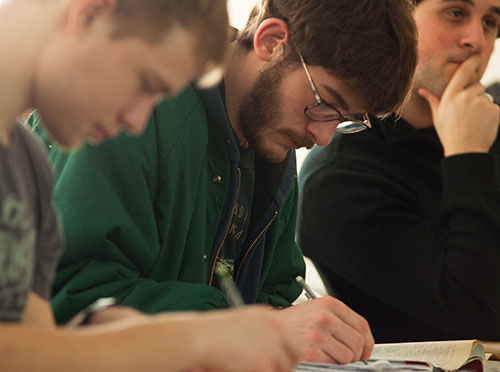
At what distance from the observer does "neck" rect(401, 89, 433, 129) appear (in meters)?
1.66

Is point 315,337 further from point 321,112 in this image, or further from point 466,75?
point 466,75

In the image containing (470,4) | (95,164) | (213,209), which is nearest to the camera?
(95,164)

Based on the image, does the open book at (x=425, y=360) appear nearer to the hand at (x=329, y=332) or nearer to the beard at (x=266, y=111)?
the hand at (x=329, y=332)

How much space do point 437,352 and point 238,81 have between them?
1.79 feet

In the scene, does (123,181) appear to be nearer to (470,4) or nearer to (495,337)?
(495,337)

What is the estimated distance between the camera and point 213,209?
3.43 ft

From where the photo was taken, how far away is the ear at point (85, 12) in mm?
444

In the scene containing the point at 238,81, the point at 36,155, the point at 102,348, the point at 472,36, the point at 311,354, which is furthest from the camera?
the point at 472,36

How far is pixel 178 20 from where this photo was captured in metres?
0.46

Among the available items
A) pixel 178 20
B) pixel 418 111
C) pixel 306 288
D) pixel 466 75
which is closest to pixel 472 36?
pixel 466 75

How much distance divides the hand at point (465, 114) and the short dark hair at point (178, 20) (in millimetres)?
1089

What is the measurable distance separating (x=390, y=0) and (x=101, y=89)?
2.45 feet

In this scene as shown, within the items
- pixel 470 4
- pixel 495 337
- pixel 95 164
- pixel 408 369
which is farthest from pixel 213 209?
pixel 470 4

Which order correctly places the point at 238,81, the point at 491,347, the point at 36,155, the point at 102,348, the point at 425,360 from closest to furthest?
1. the point at 102,348
2. the point at 36,155
3. the point at 425,360
4. the point at 238,81
5. the point at 491,347
